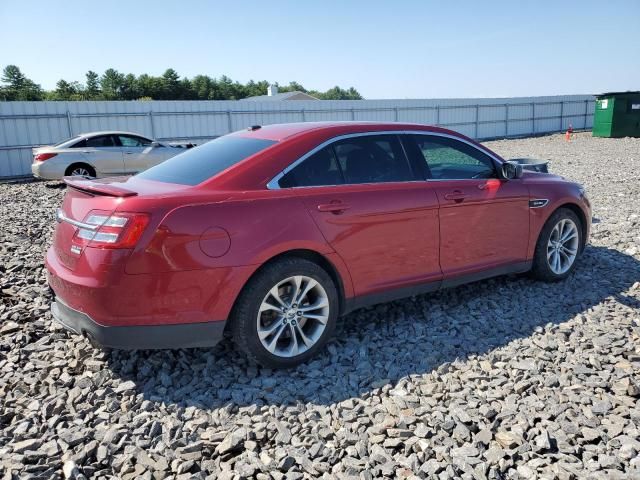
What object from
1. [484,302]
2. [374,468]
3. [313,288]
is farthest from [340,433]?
[484,302]

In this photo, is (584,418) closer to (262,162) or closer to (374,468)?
(374,468)

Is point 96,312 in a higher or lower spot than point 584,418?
higher

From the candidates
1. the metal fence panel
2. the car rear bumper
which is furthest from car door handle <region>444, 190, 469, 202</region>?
the metal fence panel

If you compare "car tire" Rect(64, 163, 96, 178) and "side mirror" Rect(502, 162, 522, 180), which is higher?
"side mirror" Rect(502, 162, 522, 180)

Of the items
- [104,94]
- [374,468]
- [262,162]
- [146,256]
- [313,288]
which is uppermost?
[104,94]

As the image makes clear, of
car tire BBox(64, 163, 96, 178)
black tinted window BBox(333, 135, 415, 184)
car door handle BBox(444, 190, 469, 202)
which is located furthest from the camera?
car tire BBox(64, 163, 96, 178)

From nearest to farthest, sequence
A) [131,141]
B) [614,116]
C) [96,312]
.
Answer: [96,312] < [131,141] < [614,116]

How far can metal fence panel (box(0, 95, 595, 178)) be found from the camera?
55.8 feet

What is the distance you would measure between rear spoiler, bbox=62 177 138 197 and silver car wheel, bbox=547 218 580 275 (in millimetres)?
3784

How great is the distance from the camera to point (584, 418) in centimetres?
288

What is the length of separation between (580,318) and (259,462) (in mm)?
2930

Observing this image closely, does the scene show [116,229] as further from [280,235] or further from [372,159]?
[372,159]

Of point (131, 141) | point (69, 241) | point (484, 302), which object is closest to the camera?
point (69, 241)

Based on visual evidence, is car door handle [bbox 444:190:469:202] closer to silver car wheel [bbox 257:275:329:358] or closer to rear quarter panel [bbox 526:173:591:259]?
rear quarter panel [bbox 526:173:591:259]
